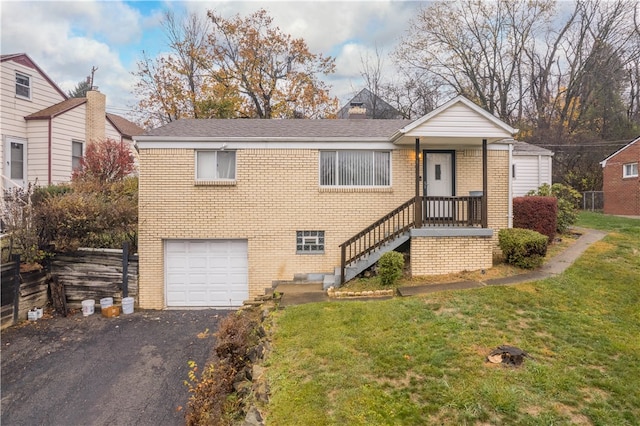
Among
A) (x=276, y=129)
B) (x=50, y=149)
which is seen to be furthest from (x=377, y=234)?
(x=50, y=149)

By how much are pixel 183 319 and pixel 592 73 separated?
34.9 meters

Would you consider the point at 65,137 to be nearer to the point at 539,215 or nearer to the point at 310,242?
the point at 310,242

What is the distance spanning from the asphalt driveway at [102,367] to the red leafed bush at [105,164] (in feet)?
22.6

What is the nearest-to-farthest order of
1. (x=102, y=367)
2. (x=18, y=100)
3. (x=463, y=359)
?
(x=463, y=359), (x=102, y=367), (x=18, y=100)

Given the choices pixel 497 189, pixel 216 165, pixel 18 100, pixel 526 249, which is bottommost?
pixel 526 249

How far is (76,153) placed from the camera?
17.0 metres

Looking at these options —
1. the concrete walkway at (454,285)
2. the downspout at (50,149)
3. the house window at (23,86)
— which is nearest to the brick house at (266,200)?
the concrete walkway at (454,285)

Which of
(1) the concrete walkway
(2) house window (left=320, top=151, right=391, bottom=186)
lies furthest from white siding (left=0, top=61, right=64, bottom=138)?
(1) the concrete walkway

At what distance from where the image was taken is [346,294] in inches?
333

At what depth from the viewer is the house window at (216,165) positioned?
433 inches

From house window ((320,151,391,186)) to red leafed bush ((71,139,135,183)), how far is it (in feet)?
32.2

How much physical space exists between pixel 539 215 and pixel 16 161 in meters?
20.5

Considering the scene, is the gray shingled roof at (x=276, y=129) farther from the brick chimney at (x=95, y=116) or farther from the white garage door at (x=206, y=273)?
the brick chimney at (x=95, y=116)

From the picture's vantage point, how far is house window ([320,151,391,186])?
36.0ft
